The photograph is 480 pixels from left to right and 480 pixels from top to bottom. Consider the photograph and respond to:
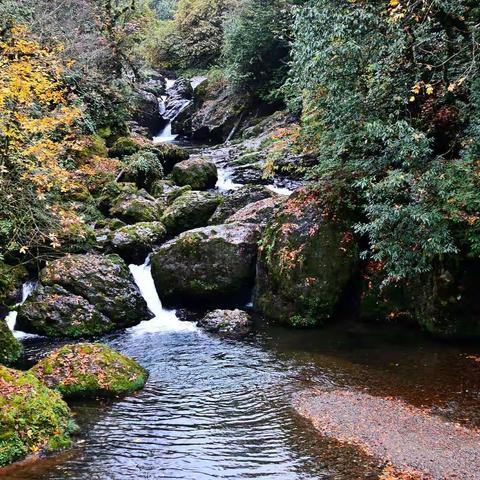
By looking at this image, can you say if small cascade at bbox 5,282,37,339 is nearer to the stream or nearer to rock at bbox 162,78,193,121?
the stream

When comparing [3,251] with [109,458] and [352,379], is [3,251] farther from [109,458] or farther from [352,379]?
[352,379]

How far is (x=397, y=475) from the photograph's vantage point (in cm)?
630

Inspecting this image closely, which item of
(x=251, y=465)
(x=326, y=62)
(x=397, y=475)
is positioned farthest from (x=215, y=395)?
(x=326, y=62)

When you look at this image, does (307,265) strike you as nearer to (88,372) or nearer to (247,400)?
(247,400)

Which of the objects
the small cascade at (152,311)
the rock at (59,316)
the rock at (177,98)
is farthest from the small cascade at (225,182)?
the rock at (177,98)

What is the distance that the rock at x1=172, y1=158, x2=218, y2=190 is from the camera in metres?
20.4

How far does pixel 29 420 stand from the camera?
702 centimetres

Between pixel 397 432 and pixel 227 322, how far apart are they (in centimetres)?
589

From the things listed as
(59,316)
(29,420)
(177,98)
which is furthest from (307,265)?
(177,98)

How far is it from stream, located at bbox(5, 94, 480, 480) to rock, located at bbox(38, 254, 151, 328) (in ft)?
1.61

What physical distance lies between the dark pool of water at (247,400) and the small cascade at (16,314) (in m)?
0.89

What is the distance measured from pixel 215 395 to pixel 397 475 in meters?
3.80

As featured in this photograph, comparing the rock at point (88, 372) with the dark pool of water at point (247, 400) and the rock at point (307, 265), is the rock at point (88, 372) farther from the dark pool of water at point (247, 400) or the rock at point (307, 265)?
the rock at point (307, 265)

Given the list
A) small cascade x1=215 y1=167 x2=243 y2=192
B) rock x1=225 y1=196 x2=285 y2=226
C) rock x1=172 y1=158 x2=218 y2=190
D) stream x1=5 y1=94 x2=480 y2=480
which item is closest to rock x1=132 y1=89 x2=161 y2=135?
small cascade x1=215 y1=167 x2=243 y2=192
